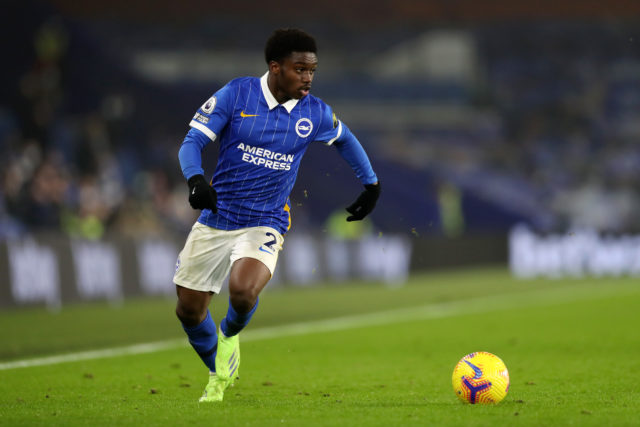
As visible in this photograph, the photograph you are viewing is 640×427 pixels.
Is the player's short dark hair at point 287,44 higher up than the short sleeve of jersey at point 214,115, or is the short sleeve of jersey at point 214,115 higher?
the player's short dark hair at point 287,44

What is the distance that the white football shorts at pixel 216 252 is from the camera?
632 centimetres

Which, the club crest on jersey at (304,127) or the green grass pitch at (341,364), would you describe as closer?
the green grass pitch at (341,364)

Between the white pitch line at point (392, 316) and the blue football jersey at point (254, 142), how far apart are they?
316 centimetres

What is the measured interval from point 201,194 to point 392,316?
9.05m

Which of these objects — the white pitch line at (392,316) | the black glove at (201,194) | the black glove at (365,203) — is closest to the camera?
the black glove at (201,194)

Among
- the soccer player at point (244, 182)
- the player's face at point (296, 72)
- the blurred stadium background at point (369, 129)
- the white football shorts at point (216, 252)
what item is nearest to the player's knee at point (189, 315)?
the soccer player at point (244, 182)

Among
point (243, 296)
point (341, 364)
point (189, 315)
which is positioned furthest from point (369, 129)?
point (243, 296)

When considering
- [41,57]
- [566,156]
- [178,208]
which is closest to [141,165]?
[178,208]

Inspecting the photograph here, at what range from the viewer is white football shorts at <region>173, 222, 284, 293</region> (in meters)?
6.32

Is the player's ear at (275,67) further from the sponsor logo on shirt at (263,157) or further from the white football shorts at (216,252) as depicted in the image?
the white football shorts at (216,252)

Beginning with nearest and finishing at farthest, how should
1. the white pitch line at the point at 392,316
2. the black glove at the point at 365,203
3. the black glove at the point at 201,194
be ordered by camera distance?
the black glove at the point at 201,194
the black glove at the point at 365,203
the white pitch line at the point at 392,316

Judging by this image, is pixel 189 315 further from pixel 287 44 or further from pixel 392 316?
pixel 392 316

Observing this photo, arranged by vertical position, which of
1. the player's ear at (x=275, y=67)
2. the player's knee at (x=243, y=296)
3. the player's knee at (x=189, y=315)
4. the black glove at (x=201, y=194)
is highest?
the player's ear at (x=275, y=67)

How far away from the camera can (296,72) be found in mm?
6203
